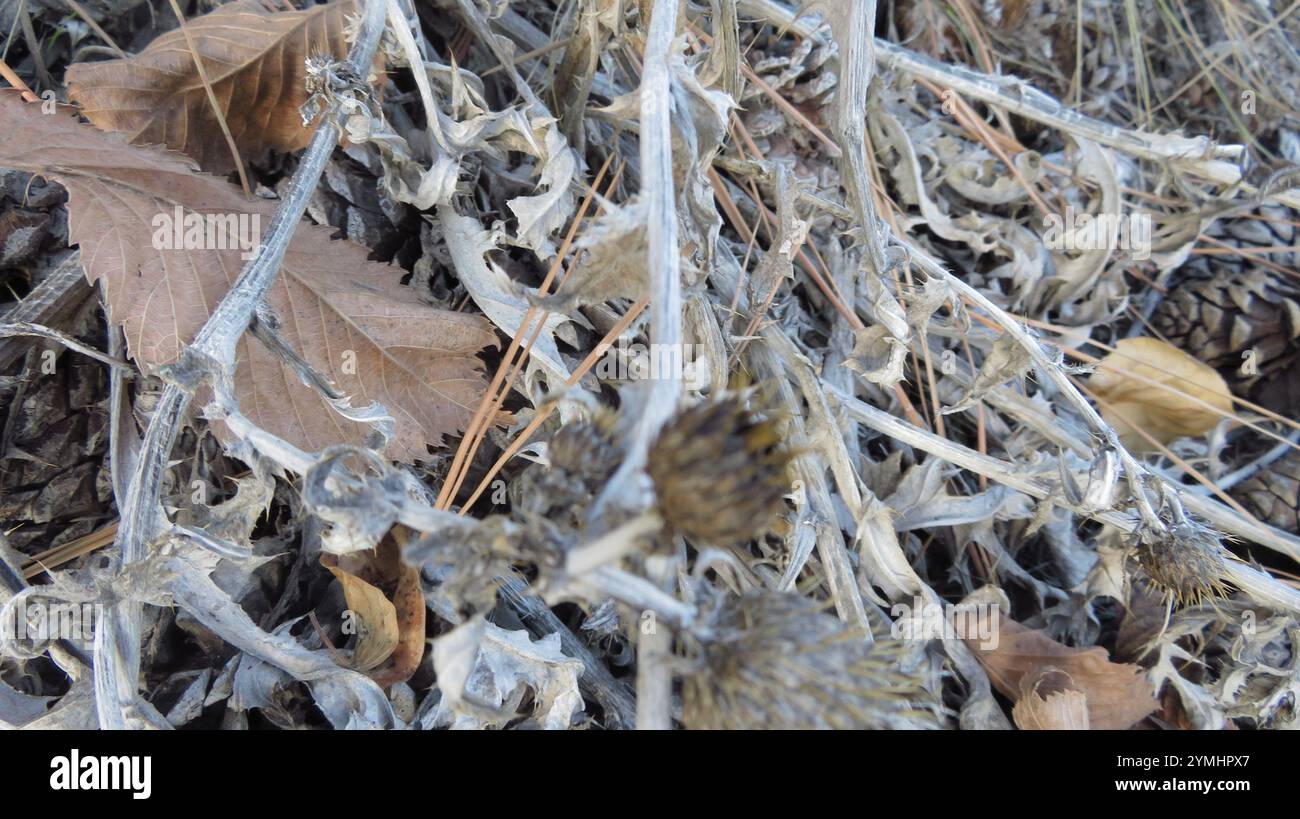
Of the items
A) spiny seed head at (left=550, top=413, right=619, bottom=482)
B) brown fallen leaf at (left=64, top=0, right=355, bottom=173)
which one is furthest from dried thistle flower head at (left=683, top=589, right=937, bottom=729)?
brown fallen leaf at (left=64, top=0, right=355, bottom=173)

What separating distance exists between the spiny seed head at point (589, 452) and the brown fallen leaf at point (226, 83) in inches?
44.5

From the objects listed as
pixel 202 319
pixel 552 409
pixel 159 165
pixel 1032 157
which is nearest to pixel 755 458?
pixel 552 409

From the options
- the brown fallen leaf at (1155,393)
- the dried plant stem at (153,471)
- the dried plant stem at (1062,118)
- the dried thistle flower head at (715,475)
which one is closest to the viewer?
the dried thistle flower head at (715,475)

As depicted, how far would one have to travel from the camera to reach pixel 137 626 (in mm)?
1151

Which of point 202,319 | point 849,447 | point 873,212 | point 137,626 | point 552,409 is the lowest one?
point 137,626

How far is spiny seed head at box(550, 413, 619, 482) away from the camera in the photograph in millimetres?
808

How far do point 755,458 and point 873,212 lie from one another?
0.76 metres

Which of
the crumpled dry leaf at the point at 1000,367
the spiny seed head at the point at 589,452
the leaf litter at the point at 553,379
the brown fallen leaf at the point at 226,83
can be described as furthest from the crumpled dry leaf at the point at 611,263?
the brown fallen leaf at the point at 226,83

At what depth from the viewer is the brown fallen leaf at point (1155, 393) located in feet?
6.51

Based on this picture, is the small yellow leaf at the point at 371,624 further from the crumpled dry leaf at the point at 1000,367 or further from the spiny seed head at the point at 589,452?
the crumpled dry leaf at the point at 1000,367

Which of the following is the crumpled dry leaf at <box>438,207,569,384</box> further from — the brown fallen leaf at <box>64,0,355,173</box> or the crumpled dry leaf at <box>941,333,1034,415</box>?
the crumpled dry leaf at <box>941,333,1034,415</box>

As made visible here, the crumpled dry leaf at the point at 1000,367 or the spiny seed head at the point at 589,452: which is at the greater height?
the spiny seed head at the point at 589,452

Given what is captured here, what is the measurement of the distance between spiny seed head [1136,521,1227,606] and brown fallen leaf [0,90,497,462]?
1.25m

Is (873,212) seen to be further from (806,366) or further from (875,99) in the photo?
(875,99)
